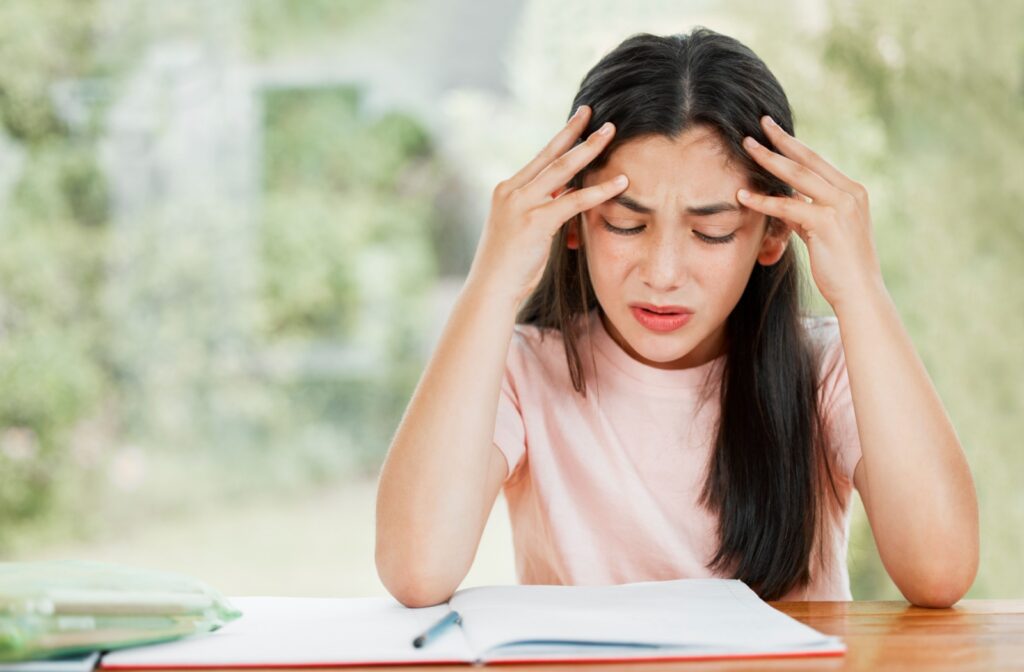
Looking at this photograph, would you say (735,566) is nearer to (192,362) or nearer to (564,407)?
(564,407)

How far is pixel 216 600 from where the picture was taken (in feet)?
3.16

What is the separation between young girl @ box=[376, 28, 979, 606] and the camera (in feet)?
3.88

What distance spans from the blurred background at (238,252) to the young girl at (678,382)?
210 cm

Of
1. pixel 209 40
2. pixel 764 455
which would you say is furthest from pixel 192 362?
pixel 764 455

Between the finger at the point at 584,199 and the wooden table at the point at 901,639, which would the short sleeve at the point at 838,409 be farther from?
the finger at the point at 584,199

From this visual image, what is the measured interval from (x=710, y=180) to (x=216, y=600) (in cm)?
67

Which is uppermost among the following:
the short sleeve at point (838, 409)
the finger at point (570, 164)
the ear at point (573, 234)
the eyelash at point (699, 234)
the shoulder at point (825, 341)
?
the finger at point (570, 164)

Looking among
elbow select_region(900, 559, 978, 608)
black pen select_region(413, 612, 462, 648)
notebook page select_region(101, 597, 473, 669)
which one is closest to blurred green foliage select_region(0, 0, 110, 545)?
notebook page select_region(101, 597, 473, 669)

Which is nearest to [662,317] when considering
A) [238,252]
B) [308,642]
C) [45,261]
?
[308,642]

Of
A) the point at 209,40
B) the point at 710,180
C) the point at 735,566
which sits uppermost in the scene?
the point at 209,40

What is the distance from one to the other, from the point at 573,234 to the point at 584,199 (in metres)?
0.22

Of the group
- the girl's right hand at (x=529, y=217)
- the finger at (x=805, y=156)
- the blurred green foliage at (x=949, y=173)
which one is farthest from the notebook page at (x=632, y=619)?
the blurred green foliage at (x=949, y=173)

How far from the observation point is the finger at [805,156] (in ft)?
4.03

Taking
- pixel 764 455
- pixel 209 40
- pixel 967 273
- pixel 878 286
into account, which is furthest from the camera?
pixel 209 40
